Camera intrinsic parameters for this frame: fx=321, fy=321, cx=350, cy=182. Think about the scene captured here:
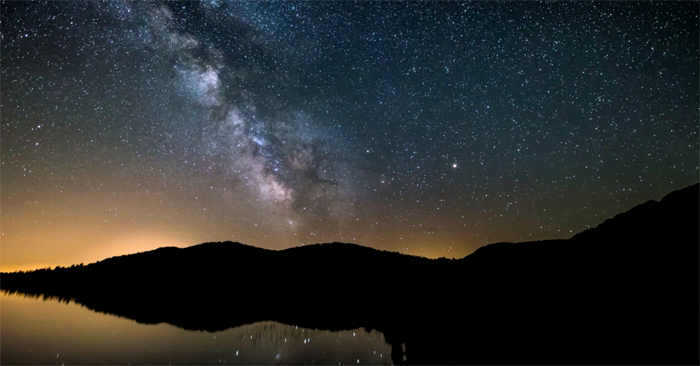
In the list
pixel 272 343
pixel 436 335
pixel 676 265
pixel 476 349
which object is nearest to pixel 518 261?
pixel 676 265

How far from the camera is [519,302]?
18.4m

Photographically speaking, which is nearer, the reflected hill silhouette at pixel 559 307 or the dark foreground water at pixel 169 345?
the reflected hill silhouette at pixel 559 307

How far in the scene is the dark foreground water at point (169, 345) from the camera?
11031 mm

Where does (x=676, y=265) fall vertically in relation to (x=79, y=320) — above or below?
above

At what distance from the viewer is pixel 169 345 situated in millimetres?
13008

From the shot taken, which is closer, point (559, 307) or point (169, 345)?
point (169, 345)

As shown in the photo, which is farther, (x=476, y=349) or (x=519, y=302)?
(x=519, y=302)

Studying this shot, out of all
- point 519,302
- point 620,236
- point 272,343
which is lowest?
point 272,343

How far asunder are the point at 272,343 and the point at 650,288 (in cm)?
1661

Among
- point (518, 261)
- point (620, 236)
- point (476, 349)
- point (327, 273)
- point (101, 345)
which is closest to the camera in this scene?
point (476, 349)

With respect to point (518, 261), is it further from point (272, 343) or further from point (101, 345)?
point (101, 345)

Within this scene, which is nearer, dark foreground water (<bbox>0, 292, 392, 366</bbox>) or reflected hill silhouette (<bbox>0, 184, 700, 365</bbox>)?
reflected hill silhouette (<bbox>0, 184, 700, 365</bbox>)

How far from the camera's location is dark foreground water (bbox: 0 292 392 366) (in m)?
11.0

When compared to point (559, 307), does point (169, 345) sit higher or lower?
lower
